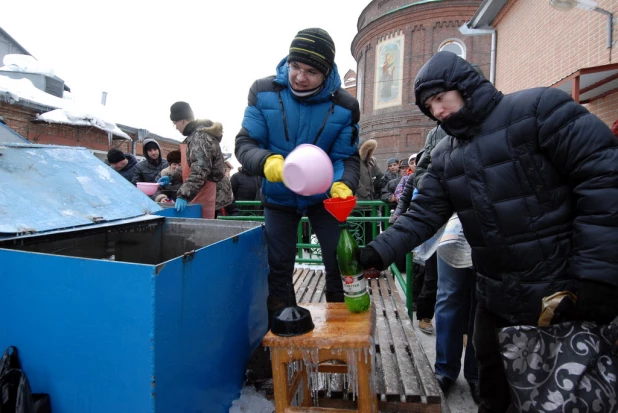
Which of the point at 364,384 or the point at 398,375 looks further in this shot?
the point at 398,375

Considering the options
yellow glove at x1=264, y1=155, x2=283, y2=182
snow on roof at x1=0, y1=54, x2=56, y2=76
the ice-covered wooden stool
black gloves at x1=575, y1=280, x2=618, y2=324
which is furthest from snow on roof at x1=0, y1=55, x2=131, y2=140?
black gloves at x1=575, y1=280, x2=618, y2=324

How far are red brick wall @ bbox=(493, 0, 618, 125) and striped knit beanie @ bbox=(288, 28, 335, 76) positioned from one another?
5.81m

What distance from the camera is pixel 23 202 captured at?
6.01 ft

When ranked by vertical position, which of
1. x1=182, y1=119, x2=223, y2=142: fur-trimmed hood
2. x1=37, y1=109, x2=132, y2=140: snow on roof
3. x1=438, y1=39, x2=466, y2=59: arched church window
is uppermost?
x1=438, y1=39, x2=466, y2=59: arched church window

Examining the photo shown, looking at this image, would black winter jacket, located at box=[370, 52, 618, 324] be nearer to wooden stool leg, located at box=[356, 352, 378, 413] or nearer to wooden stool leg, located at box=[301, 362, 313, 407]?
wooden stool leg, located at box=[356, 352, 378, 413]

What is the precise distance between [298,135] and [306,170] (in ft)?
1.56

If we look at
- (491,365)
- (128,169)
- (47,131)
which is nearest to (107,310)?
(491,365)

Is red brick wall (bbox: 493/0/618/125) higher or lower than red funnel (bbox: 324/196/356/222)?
higher

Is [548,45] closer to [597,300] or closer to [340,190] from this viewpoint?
[340,190]

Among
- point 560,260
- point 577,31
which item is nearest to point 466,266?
point 560,260

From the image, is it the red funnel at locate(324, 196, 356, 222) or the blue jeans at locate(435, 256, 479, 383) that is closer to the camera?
the red funnel at locate(324, 196, 356, 222)

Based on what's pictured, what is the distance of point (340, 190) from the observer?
2.00m

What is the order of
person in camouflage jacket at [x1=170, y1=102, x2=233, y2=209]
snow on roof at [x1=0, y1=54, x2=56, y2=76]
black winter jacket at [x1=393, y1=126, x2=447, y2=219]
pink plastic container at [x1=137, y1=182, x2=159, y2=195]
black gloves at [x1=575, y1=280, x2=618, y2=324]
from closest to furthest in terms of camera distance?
1. black gloves at [x1=575, y1=280, x2=618, y2=324]
2. black winter jacket at [x1=393, y1=126, x2=447, y2=219]
3. person in camouflage jacket at [x1=170, y1=102, x2=233, y2=209]
4. pink plastic container at [x1=137, y1=182, x2=159, y2=195]
5. snow on roof at [x1=0, y1=54, x2=56, y2=76]

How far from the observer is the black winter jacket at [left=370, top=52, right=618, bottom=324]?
136 centimetres
